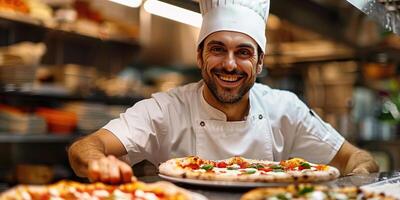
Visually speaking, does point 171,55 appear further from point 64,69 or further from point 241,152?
point 241,152

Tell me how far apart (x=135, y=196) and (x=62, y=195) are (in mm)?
185

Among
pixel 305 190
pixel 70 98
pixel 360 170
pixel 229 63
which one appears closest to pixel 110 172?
pixel 305 190

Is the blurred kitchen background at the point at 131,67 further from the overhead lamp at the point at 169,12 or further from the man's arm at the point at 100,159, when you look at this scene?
the man's arm at the point at 100,159

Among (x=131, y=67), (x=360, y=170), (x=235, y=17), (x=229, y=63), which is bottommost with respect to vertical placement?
(x=360, y=170)

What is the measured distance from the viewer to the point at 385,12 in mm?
2625

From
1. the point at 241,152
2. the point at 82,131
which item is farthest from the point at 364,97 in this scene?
the point at 241,152

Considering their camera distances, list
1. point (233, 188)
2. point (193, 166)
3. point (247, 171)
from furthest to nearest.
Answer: point (193, 166) → point (247, 171) → point (233, 188)

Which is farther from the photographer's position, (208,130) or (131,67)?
(131,67)

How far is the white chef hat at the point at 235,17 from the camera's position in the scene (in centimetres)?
225

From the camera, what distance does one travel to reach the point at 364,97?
22.4 ft

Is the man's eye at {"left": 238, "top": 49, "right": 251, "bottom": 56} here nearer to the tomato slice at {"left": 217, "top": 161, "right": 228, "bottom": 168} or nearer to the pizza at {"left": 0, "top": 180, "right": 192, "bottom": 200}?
the tomato slice at {"left": 217, "top": 161, "right": 228, "bottom": 168}

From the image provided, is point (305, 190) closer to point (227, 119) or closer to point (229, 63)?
point (229, 63)

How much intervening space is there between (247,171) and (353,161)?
A: 0.81 meters

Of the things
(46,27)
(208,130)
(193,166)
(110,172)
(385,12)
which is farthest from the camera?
(46,27)
